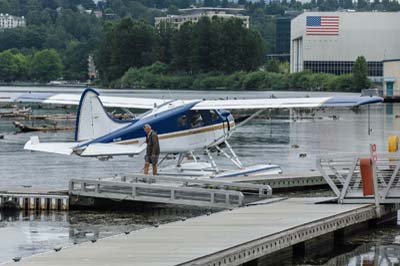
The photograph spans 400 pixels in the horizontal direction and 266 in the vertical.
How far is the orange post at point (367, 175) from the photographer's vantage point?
19594 millimetres

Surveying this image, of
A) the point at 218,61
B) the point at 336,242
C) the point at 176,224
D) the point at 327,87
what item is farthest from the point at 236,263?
the point at 218,61

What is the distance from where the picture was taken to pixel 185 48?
182125mm

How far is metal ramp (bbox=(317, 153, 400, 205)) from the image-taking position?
19547 millimetres

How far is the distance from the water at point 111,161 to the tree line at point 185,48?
101 metres

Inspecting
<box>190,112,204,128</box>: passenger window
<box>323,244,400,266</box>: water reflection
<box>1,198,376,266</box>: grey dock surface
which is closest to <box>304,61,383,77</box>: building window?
<box>190,112,204,128</box>: passenger window

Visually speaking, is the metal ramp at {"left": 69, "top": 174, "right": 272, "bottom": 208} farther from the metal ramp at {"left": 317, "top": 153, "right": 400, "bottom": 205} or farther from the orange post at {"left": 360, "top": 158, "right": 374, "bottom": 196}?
the orange post at {"left": 360, "top": 158, "right": 374, "bottom": 196}

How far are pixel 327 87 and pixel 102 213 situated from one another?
115989 mm

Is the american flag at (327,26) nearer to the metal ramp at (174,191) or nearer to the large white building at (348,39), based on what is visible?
the large white building at (348,39)

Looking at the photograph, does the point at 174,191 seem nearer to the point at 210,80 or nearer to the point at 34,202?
the point at 34,202

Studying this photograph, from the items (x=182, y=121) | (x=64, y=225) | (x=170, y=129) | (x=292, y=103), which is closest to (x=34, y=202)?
(x=64, y=225)

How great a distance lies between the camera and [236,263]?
14688 millimetres

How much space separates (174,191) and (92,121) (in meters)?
4.43

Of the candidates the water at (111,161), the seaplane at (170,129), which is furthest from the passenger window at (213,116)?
the water at (111,161)

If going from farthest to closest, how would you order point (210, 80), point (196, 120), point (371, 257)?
point (210, 80)
point (196, 120)
point (371, 257)
